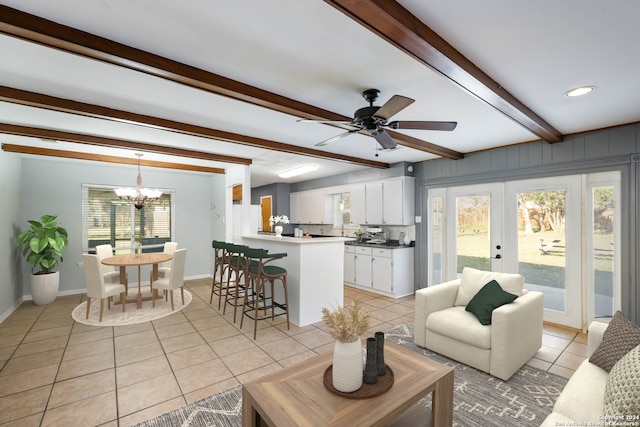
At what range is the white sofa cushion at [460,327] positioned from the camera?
8.67 ft

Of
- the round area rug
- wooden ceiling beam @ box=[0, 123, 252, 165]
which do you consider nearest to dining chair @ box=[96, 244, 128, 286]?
the round area rug

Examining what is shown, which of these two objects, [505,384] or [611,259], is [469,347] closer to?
[505,384]

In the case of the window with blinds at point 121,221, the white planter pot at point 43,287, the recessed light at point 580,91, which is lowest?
the white planter pot at point 43,287

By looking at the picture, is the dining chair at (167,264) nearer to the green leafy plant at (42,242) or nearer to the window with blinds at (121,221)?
the window with blinds at (121,221)

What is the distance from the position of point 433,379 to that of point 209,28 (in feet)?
7.76

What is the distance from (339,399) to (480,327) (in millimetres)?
1794

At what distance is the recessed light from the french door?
66.3 inches

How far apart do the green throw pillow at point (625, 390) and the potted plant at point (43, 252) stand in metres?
6.41

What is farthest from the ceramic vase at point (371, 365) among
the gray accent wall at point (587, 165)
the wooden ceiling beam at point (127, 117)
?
the gray accent wall at point (587, 165)

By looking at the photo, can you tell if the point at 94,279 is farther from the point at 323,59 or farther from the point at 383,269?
the point at 383,269

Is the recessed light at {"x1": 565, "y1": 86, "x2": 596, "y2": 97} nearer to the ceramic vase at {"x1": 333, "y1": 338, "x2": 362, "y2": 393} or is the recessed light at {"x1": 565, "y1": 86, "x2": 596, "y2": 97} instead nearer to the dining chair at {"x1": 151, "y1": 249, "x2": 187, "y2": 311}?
the ceramic vase at {"x1": 333, "y1": 338, "x2": 362, "y2": 393}

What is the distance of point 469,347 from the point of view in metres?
A: 2.76

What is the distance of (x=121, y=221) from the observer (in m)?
→ 5.95

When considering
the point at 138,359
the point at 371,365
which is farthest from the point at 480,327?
the point at 138,359
